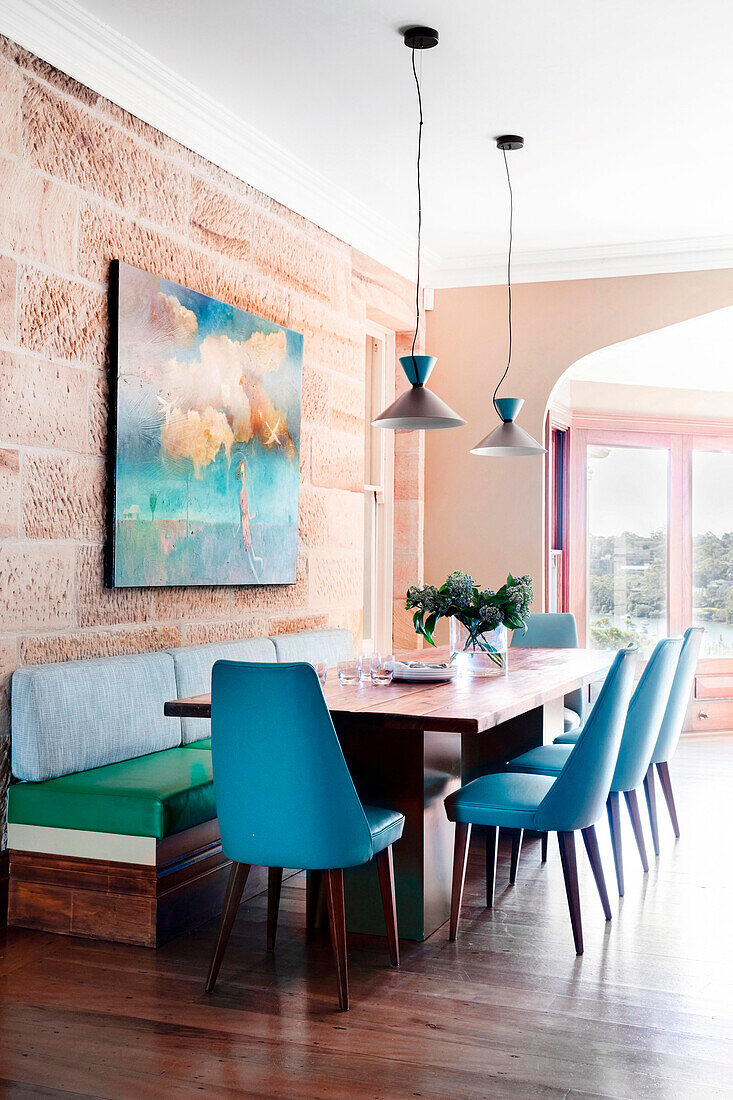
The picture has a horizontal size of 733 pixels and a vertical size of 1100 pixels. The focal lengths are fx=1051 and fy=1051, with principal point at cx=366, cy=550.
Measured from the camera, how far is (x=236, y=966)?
288cm

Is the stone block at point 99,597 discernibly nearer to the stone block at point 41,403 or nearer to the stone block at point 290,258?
the stone block at point 41,403

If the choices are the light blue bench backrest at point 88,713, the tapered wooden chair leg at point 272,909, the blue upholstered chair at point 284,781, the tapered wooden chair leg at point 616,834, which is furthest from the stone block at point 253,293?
the tapered wooden chair leg at point 616,834

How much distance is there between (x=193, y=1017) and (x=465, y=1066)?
0.68 meters

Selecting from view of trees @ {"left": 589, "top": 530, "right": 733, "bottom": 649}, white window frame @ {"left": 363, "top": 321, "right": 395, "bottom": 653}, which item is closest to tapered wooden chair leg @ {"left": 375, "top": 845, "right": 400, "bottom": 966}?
white window frame @ {"left": 363, "top": 321, "right": 395, "bottom": 653}

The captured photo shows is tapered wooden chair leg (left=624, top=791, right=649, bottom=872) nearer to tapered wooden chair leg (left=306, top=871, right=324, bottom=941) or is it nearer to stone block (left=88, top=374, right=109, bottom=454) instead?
tapered wooden chair leg (left=306, top=871, right=324, bottom=941)

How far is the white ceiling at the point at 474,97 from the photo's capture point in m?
3.38

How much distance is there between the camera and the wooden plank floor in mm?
2244

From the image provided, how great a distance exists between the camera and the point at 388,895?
2.85 metres

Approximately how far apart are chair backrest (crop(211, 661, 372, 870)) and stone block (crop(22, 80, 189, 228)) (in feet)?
6.15

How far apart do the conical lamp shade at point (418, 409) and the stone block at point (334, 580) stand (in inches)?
60.2

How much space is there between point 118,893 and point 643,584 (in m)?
5.14

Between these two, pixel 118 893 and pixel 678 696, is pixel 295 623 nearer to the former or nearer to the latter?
pixel 678 696

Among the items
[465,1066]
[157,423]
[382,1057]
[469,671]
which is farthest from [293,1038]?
[157,423]

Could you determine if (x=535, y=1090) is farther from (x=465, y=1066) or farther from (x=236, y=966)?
(x=236, y=966)
